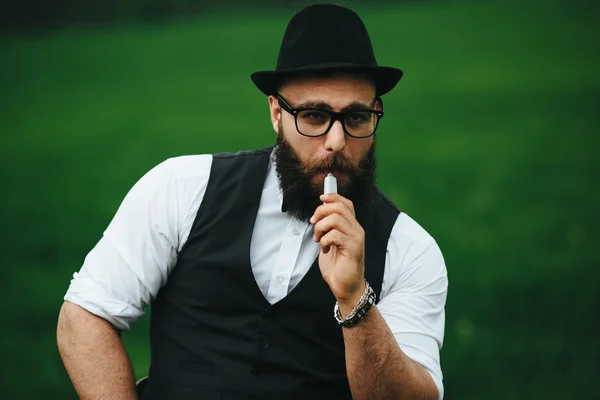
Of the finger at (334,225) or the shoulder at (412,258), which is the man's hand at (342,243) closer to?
the finger at (334,225)

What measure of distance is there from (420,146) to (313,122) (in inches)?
332

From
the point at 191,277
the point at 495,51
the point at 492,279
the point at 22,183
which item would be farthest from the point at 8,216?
the point at 495,51

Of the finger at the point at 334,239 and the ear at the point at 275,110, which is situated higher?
the ear at the point at 275,110

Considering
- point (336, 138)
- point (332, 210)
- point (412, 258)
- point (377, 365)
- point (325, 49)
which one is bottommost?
point (377, 365)

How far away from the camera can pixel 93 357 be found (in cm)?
292

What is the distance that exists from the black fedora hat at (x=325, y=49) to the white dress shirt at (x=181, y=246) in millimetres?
468

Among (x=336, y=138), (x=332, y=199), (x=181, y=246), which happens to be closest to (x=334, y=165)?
(x=336, y=138)

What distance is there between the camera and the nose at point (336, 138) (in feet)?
9.53

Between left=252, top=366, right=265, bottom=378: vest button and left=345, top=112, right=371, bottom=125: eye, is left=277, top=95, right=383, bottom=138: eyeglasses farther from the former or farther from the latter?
left=252, top=366, right=265, bottom=378: vest button

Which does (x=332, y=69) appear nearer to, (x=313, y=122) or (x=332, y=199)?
(x=313, y=122)

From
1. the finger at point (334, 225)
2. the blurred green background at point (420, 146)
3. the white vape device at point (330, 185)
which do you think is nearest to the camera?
the finger at point (334, 225)

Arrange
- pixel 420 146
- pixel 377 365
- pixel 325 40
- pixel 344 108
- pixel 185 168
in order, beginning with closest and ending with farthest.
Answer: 1. pixel 377 365
2. pixel 344 108
3. pixel 325 40
4. pixel 185 168
5. pixel 420 146

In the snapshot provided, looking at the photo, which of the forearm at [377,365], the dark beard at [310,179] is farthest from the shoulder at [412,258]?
the forearm at [377,365]

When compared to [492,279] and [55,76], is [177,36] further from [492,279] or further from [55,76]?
[492,279]
